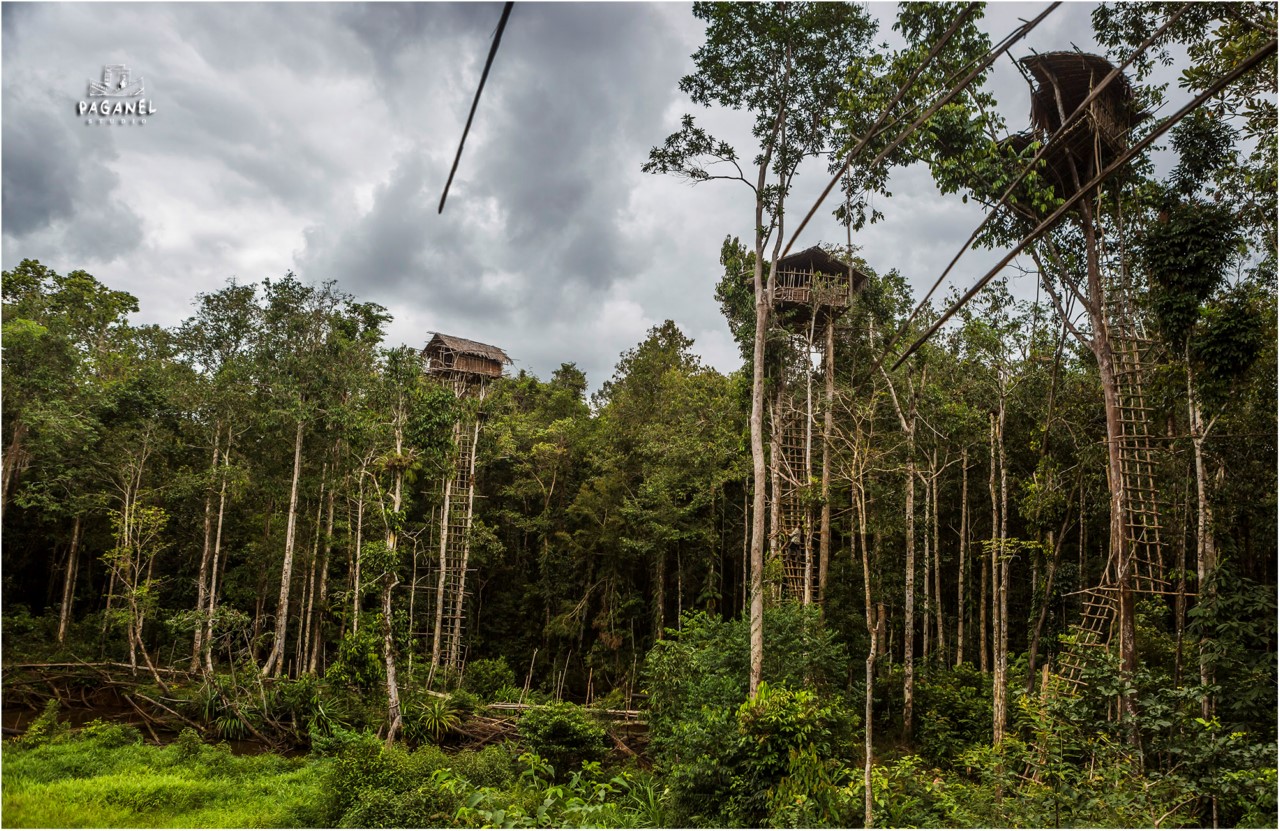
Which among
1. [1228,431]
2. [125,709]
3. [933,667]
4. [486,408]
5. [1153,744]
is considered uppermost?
[486,408]

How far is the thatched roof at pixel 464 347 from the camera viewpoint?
1962 cm

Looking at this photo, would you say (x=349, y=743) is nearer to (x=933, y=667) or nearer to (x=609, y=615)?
(x=609, y=615)

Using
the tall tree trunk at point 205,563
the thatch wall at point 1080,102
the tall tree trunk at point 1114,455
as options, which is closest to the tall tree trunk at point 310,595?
the tall tree trunk at point 205,563

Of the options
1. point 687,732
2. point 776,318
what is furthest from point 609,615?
point 687,732

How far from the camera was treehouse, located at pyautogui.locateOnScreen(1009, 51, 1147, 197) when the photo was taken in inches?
305

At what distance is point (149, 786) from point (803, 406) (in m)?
13.4

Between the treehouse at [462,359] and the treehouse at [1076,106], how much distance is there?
603 inches

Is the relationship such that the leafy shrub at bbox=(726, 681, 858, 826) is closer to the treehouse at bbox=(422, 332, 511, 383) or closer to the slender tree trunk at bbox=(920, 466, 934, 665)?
the slender tree trunk at bbox=(920, 466, 934, 665)

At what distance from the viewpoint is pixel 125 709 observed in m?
13.0

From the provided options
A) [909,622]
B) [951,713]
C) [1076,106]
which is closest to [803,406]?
[909,622]

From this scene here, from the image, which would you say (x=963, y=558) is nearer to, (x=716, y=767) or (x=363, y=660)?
(x=716, y=767)

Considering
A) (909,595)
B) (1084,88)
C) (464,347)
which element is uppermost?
(1084,88)

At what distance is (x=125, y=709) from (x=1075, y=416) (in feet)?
64.7

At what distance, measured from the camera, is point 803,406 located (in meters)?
15.4
